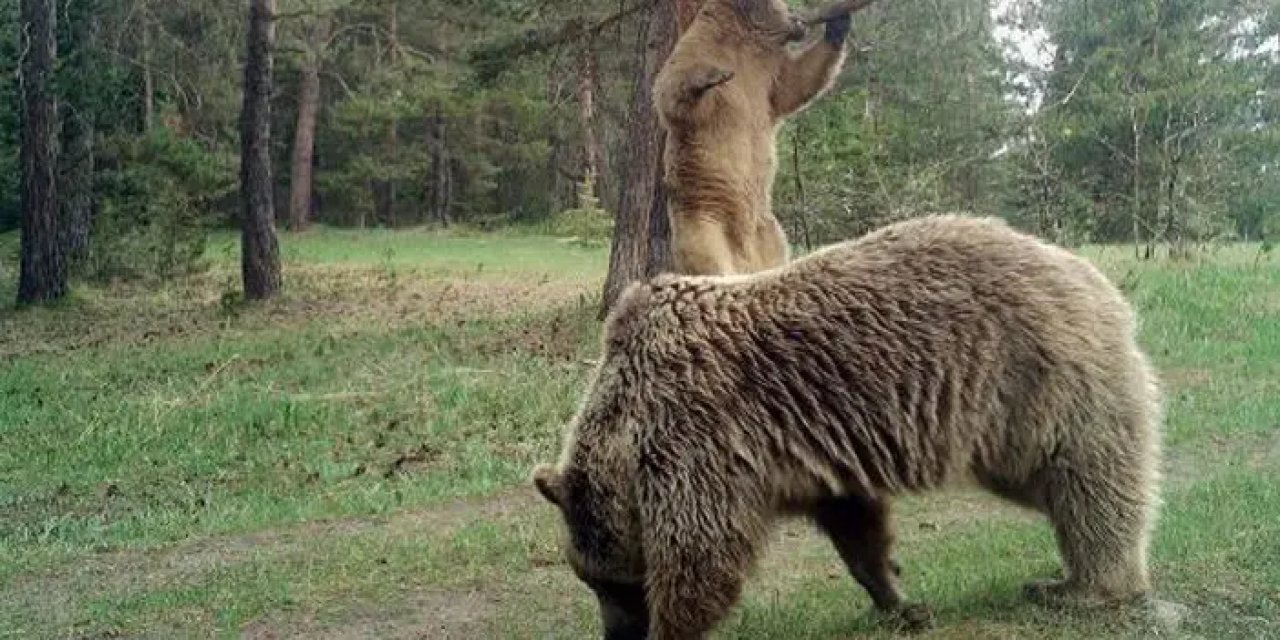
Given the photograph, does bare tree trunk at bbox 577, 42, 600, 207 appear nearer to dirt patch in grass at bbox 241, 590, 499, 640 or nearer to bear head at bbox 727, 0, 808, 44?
bear head at bbox 727, 0, 808, 44

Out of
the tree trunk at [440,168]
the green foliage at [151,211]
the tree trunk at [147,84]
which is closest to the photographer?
the green foliage at [151,211]

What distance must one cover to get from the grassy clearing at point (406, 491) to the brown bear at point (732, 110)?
1695 millimetres

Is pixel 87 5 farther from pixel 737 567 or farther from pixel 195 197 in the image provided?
pixel 737 567

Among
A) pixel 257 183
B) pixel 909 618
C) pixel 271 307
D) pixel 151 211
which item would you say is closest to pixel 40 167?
pixel 151 211

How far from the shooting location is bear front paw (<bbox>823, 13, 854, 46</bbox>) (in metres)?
7.32

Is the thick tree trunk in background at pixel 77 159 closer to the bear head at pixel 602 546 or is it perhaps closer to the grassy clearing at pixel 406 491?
the grassy clearing at pixel 406 491

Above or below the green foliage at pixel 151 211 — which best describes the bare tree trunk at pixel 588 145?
above

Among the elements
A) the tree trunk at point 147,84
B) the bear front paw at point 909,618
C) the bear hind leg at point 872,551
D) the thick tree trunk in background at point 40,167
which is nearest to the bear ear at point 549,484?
the bear hind leg at point 872,551

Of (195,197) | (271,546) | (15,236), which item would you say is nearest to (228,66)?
(15,236)

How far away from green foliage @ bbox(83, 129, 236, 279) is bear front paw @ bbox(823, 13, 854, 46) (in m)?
20.4

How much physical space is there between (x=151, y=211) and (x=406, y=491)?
18.1 m

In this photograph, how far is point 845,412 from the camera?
5078mm

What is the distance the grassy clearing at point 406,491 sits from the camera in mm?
6336

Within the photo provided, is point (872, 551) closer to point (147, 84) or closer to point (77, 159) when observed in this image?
point (77, 159)
